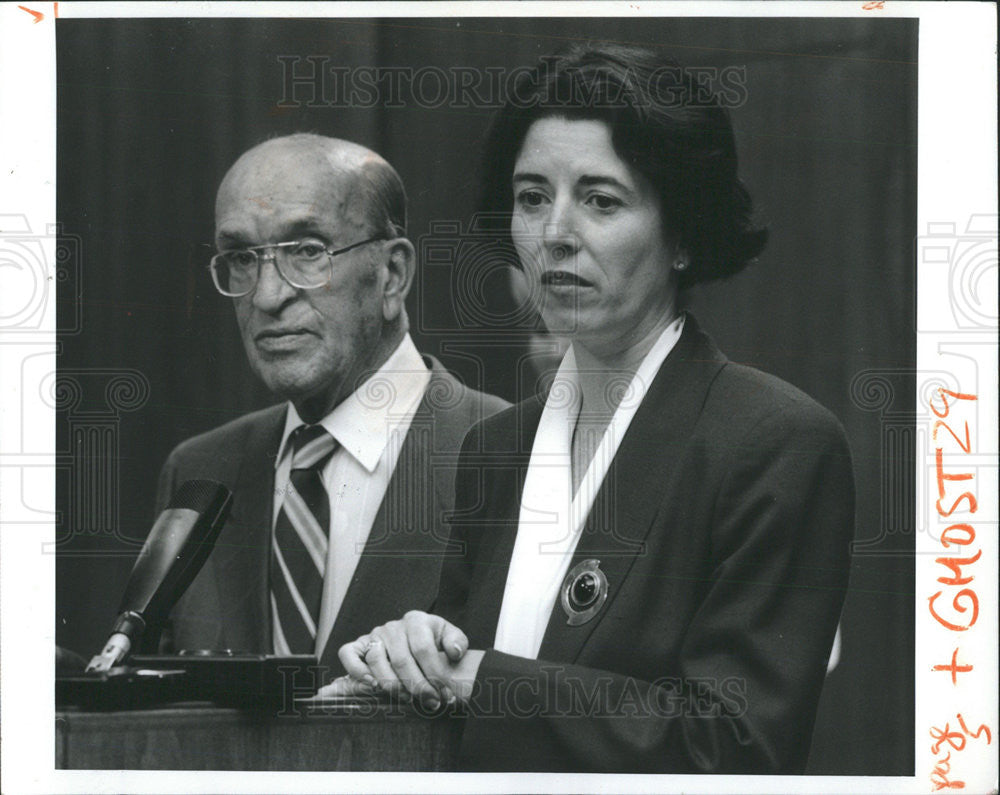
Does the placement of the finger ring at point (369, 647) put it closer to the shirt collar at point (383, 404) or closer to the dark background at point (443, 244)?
the shirt collar at point (383, 404)

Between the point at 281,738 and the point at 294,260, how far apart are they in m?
1.50

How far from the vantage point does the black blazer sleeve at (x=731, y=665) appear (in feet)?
13.0

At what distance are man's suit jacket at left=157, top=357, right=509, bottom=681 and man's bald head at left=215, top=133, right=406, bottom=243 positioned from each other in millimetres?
502

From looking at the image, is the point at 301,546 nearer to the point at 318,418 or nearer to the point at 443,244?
the point at 318,418

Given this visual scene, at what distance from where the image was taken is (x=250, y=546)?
423 cm

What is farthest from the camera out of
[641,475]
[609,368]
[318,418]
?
[318,418]

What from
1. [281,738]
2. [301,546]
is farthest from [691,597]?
[281,738]

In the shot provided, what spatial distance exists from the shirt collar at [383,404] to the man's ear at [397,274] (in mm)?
107

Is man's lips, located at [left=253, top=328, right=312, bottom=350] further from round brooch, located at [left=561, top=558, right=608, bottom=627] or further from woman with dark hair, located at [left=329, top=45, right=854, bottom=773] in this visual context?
round brooch, located at [left=561, top=558, right=608, bottom=627]

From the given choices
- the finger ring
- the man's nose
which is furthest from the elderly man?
the finger ring

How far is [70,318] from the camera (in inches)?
171

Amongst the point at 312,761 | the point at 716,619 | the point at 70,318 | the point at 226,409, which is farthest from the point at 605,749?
the point at 70,318

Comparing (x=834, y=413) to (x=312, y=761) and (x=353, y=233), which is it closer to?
(x=353, y=233)

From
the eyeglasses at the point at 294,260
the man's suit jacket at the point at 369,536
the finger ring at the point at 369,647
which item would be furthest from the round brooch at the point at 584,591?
the eyeglasses at the point at 294,260
